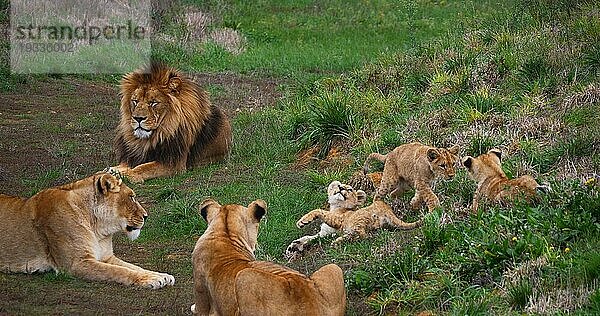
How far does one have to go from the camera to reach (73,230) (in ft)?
23.4

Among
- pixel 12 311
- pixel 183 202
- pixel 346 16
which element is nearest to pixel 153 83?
pixel 183 202

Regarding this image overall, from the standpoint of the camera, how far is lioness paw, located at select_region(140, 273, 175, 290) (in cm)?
688

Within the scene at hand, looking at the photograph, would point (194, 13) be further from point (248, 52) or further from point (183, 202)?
point (183, 202)

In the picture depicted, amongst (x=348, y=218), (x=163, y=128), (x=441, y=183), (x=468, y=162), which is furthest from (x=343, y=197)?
(x=163, y=128)

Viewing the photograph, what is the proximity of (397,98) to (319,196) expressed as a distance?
98.0 inches

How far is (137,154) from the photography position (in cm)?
1084

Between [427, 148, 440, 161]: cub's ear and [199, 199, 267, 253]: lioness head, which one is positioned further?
[427, 148, 440, 161]: cub's ear

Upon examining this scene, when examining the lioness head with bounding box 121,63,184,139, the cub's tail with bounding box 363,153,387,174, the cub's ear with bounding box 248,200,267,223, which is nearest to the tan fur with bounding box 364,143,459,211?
the cub's tail with bounding box 363,153,387,174

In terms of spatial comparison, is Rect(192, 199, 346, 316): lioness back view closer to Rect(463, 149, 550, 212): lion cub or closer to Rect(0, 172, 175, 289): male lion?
Rect(0, 172, 175, 289): male lion

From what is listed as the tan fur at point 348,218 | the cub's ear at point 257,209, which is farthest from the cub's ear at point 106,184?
the cub's ear at point 257,209

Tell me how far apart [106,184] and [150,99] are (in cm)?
361

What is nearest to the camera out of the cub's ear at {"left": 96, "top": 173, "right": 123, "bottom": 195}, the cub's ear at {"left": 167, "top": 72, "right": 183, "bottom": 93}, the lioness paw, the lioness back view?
the lioness back view

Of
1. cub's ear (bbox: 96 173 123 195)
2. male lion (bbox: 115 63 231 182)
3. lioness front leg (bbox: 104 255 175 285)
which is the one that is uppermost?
cub's ear (bbox: 96 173 123 195)

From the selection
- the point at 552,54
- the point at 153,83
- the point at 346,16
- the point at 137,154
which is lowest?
the point at 346,16
